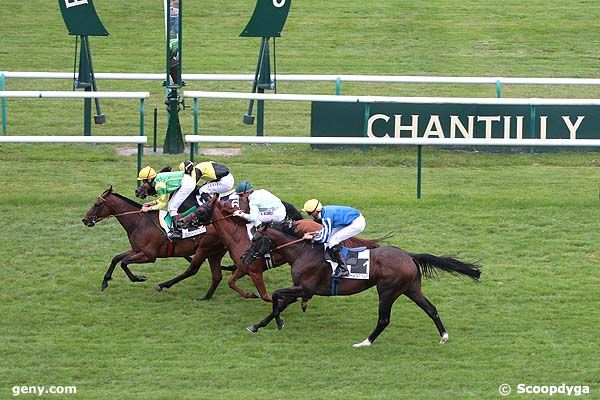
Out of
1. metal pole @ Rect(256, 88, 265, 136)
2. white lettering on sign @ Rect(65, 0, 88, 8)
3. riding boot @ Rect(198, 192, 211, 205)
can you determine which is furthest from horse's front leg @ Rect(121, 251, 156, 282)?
white lettering on sign @ Rect(65, 0, 88, 8)

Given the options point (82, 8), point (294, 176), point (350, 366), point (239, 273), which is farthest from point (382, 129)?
point (350, 366)

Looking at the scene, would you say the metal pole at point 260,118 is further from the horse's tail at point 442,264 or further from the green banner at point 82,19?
the horse's tail at point 442,264

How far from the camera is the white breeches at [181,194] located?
1155cm

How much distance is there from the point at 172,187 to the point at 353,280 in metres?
2.15

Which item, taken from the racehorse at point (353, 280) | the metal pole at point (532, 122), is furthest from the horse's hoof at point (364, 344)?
the metal pole at point (532, 122)

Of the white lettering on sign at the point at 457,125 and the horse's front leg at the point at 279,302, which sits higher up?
the white lettering on sign at the point at 457,125

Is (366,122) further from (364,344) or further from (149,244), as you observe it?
(364,344)

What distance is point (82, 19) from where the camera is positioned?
16656 millimetres

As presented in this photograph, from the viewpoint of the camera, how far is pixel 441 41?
2252 centimetres

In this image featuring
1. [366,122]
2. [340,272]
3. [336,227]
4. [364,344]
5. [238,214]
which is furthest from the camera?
[366,122]

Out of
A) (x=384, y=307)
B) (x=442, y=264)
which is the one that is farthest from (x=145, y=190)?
(x=442, y=264)

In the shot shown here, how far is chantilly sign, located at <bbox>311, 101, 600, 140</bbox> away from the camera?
1595cm

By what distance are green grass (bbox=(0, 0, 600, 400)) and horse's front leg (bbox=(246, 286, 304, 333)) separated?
0.09m

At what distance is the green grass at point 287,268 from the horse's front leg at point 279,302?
0.09m
